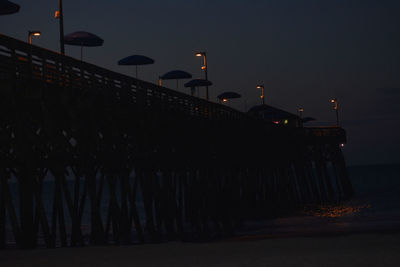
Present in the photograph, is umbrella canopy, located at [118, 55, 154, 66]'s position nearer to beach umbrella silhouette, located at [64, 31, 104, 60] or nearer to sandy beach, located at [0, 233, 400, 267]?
beach umbrella silhouette, located at [64, 31, 104, 60]

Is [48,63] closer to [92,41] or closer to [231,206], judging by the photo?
[92,41]

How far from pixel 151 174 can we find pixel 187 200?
10.1 meters

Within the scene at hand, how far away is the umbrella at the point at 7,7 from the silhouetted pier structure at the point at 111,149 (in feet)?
7.93

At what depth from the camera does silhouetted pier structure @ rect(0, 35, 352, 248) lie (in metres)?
12.6

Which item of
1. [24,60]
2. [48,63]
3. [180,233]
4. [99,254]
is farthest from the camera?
[180,233]

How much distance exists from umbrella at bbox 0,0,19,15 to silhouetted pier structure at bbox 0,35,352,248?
95.1 inches

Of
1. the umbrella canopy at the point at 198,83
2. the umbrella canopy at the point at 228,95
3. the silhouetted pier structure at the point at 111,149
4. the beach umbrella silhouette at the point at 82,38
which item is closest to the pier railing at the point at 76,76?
the silhouetted pier structure at the point at 111,149

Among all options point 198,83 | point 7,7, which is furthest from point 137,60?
point 7,7

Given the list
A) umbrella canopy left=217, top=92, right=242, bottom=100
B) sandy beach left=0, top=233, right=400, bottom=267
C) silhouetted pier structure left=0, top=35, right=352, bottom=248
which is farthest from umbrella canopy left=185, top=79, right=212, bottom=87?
sandy beach left=0, top=233, right=400, bottom=267

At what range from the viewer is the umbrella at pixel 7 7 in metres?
15.1

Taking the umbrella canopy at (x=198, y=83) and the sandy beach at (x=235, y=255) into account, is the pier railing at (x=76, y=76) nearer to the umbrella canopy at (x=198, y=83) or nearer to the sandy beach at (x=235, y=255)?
the sandy beach at (x=235, y=255)

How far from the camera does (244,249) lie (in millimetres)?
10711

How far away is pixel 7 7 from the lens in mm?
15188

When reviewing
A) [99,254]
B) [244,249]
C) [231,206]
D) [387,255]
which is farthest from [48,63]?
[231,206]
